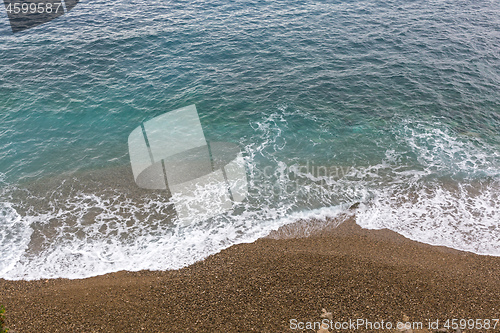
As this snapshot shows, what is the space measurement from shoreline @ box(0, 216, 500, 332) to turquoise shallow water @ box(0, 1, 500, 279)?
3.06ft

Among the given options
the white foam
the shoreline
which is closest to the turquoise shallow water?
the white foam

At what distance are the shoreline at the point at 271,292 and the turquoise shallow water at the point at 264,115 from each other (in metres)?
0.93

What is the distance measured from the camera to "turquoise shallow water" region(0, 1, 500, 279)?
1456cm

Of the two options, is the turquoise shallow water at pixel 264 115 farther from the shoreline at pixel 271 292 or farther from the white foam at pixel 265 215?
the shoreline at pixel 271 292

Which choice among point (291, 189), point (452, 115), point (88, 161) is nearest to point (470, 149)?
point (452, 115)

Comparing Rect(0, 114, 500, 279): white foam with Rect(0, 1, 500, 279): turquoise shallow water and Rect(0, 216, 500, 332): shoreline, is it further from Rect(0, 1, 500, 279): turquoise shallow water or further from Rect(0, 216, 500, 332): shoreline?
Rect(0, 216, 500, 332): shoreline

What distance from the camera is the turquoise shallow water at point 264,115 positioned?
1456 centimetres

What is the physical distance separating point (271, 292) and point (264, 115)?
43.4 ft

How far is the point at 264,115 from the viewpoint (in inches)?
858

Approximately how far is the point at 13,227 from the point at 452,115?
88.0ft

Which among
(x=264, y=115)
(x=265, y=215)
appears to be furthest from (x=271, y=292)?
(x=264, y=115)

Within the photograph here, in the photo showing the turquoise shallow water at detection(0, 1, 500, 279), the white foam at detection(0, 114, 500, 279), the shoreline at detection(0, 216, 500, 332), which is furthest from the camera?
the turquoise shallow water at detection(0, 1, 500, 279)

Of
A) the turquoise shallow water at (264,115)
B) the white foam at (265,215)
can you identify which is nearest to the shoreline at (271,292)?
the white foam at (265,215)

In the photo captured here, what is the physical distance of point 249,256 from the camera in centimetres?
1306
